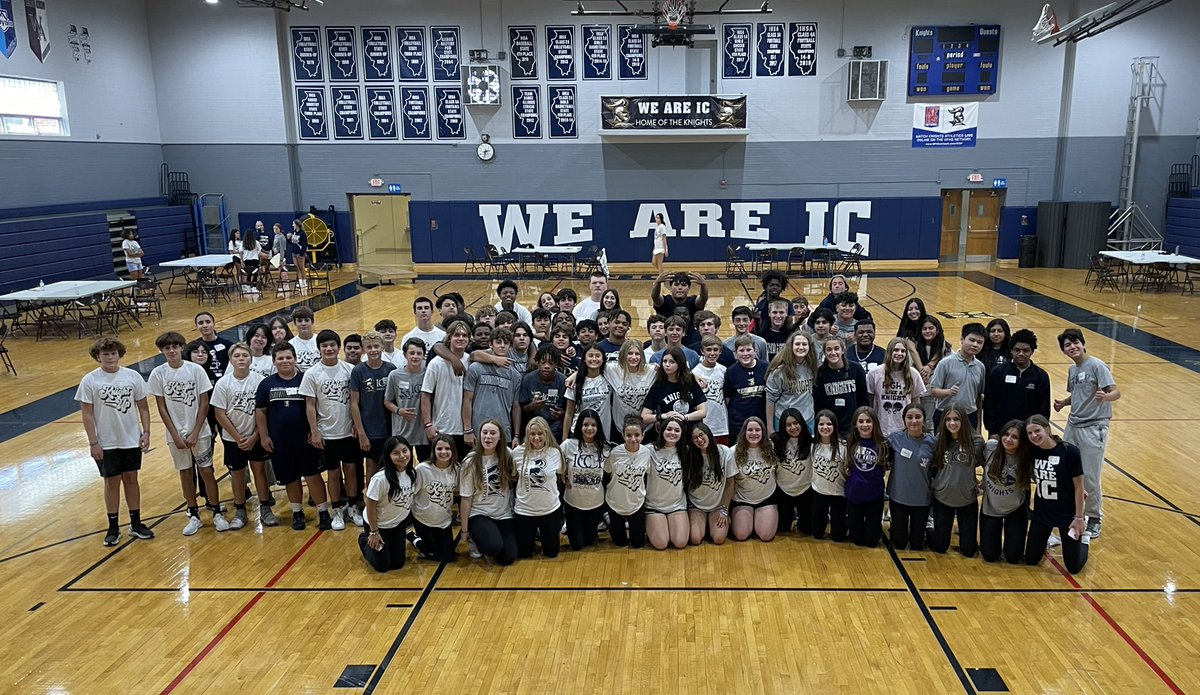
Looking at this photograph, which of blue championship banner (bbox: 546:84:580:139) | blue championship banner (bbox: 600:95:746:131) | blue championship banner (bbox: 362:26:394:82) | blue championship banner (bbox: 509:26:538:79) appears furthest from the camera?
blue championship banner (bbox: 546:84:580:139)

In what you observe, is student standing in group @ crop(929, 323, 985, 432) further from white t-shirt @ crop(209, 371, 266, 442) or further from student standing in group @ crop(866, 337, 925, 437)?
A: white t-shirt @ crop(209, 371, 266, 442)

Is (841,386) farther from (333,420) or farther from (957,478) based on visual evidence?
(333,420)

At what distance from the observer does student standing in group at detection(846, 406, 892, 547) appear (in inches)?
252

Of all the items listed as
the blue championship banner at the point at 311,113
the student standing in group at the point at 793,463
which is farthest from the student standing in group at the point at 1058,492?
the blue championship banner at the point at 311,113

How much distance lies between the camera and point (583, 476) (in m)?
6.49

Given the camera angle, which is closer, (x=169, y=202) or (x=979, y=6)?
A: (x=979, y=6)

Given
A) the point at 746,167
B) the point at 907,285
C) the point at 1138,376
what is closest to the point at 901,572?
the point at 1138,376

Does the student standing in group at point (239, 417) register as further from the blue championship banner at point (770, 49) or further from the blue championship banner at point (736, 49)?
the blue championship banner at point (770, 49)

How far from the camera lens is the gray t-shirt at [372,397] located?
6910 millimetres

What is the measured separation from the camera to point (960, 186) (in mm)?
24172

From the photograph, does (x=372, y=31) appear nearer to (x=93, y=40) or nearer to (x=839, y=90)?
(x=93, y=40)

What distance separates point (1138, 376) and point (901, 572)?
7.94 metres

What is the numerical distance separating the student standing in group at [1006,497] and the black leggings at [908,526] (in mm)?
433

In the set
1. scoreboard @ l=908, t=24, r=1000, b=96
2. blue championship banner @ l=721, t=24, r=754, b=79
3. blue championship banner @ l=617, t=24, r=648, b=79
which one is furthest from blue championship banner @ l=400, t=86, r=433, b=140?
scoreboard @ l=908, t=24, r=1000, b=96
